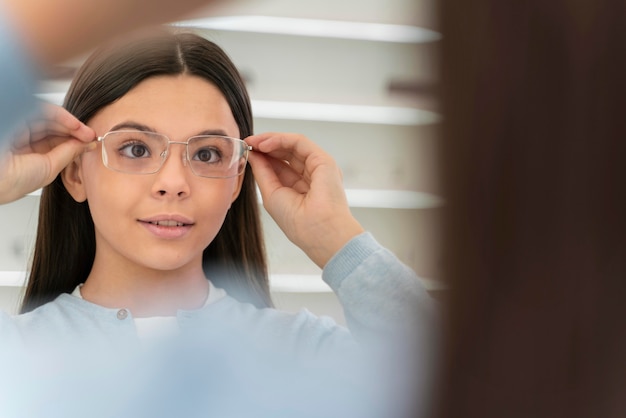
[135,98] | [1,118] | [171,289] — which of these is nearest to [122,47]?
[135,98]

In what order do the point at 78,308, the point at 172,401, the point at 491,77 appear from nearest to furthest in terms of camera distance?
the point at 491,77
the point at 172,401
the point at 78,308

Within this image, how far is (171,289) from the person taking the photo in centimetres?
60

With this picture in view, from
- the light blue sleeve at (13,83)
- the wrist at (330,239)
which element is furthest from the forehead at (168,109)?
the light blue sleeve at (13,83)

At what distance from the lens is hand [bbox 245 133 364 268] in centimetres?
51

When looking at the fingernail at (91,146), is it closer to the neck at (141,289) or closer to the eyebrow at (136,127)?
the eyebrow at (136,127)

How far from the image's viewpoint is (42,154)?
17.3 inches

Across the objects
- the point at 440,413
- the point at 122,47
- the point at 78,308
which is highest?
the point at 122,47

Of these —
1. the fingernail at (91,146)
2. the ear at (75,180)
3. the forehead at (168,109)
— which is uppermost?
the forehead at (168,109)

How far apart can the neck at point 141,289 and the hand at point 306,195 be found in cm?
13

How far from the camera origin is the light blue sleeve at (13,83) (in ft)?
0.44

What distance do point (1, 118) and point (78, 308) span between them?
1.60 ft

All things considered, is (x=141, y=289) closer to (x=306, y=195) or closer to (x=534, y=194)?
(x=306, y=195)

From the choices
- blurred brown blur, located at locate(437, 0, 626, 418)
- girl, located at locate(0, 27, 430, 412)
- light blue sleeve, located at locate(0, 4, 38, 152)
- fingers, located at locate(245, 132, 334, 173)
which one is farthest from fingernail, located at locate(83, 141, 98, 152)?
blurred brown blur, located at locate(437, 0, 626, 418)

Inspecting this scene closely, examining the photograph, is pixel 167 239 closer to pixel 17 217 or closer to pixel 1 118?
pixel 17 217
